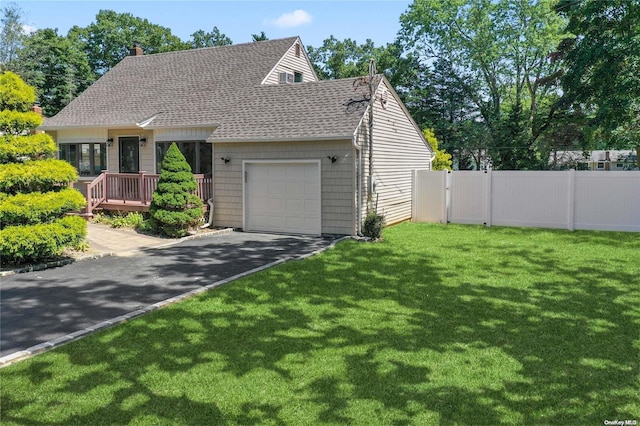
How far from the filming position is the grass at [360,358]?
388cm

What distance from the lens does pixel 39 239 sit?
9.12m

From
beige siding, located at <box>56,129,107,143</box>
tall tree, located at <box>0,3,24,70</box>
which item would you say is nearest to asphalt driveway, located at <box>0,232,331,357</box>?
beige siding, located at <box>56,129,107,143</box>

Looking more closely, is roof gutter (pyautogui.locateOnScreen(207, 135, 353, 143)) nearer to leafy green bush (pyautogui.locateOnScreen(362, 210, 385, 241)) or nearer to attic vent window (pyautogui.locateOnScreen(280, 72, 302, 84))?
leafy green bush (pyautogui.locateOnScreen(362, 210, 385, 241))

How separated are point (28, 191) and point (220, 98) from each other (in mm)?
8620

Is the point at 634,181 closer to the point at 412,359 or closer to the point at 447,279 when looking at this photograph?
the point at 447,279

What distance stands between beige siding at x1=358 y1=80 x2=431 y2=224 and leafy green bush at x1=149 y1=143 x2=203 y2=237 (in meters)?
4.69

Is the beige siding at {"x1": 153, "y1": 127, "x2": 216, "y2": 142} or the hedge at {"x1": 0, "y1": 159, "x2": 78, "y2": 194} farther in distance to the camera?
the beige siding at {"x1": 153, "y1": 127, "x2": 216, "y2": 142}

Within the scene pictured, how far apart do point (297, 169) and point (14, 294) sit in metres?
7.66

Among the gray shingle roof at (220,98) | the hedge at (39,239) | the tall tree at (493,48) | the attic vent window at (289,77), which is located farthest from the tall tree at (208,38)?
the hedge at (39,239)

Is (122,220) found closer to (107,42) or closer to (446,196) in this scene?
(446,196)

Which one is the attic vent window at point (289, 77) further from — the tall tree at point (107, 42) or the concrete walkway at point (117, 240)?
the tall tree at point (107, 42)

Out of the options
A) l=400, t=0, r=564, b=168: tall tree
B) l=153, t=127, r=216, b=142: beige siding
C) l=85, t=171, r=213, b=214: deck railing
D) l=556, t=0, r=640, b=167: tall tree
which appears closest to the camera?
l=85, t=171, r=213, b=214: deck railing

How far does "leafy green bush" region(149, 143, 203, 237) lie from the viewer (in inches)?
494

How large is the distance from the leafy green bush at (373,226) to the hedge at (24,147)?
7395 millimetres
